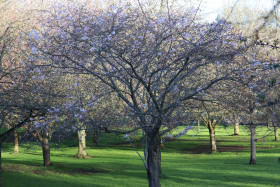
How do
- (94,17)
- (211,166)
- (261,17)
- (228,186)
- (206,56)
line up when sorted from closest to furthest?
(261,17) → (206,56) → (94,17) → (228,186) → (211,166)

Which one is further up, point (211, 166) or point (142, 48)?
point (142, 48)

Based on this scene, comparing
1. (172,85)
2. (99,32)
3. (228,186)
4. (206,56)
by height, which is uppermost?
(99,32)

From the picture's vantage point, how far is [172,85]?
10.2m

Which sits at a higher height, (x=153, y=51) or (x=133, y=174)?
(x=153, y=51)

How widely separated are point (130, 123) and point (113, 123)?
751mm

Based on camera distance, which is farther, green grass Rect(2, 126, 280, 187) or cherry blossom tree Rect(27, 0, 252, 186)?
green grass Rect(2, 126, 280, 187)

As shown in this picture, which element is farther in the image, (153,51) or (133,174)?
(133,174)

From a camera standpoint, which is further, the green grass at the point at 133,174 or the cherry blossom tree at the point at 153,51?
the green grass at the point at 133,174

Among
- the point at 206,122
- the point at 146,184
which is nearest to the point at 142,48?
the point at 146,184

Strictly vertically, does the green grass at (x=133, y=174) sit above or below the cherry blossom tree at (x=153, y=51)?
below

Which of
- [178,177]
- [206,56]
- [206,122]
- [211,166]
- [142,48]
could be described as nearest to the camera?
[206,56]

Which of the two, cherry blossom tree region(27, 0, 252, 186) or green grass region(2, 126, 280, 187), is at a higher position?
cherry blossom tree region(27, 0, 252, 186)

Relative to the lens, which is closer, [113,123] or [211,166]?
[113,123]

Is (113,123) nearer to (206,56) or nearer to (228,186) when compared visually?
(206,56)
